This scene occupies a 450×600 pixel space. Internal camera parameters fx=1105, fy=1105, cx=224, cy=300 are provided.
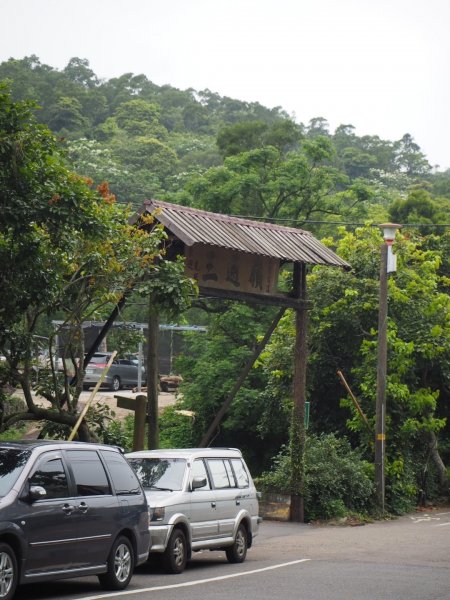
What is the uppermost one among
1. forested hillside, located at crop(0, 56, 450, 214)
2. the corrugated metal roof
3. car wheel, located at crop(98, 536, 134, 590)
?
forested hillside, located at crop(0, 56, 450, 214)

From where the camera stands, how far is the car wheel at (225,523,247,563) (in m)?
17.7

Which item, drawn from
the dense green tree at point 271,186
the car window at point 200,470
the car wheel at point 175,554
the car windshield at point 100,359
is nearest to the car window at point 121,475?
the car wheel at point 175,554

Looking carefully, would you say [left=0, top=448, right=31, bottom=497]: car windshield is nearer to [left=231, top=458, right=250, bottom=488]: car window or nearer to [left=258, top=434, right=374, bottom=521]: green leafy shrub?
[left=231, top=458, right=250, bottom=488]: car window

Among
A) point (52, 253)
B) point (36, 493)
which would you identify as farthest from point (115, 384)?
point (36, 493)

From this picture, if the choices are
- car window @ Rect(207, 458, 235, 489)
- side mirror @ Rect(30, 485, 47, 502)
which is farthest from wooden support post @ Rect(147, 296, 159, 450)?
side mirror @ Rect(30, 485, 47, 502)

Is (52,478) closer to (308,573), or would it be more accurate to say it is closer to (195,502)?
(195,502)

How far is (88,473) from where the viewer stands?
13430mm

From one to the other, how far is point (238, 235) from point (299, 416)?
16.3 feet

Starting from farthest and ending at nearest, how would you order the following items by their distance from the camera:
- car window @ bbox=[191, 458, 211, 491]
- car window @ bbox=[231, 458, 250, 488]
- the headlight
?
1. car window @ bbox=[231, 458, 250, 488]
2. car window @ bbox=[191, 458, 211, 491]
3. the headlight

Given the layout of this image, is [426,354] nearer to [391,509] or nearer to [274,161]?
[391,509]

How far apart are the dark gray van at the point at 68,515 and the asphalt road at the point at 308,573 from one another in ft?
1.41

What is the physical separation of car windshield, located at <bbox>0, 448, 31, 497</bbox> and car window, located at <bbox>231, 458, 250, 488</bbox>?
6.34 metres

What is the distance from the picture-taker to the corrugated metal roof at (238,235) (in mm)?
22031

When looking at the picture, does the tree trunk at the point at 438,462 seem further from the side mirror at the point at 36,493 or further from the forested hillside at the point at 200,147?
the side mirror at the point at 36,493
